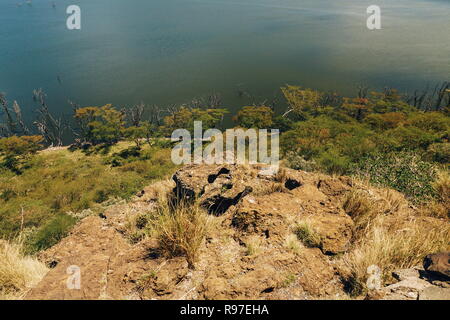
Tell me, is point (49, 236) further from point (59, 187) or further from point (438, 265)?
point (59, 187)

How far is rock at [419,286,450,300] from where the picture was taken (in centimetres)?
278

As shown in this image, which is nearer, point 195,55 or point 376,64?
point 376,64

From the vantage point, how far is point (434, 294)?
2.83 metres

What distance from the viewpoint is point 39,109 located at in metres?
50.0

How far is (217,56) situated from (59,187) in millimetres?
54784

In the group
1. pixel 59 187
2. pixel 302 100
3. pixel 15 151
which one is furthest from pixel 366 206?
pixel 15 151

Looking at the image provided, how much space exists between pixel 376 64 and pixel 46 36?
10219 centimetres

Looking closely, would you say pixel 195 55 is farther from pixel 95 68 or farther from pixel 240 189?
pixel 240 189

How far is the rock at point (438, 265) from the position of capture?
A: 3.05 m

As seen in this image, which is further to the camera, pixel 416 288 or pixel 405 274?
pixel 405 274

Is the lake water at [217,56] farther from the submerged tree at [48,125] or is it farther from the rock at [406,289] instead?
the rock at [406,289]

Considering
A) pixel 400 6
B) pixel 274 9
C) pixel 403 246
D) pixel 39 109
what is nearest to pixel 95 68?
pixel 39 109

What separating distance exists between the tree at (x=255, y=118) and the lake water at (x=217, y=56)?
37.6ft

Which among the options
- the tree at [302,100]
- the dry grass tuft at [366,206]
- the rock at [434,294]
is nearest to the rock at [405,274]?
the rock at [434,294]
